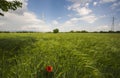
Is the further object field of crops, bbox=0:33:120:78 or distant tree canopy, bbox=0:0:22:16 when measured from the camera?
distant tree canopy, bbox=0:0:22:16

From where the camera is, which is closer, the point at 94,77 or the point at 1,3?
the point at 94,77

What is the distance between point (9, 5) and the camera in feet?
28.1

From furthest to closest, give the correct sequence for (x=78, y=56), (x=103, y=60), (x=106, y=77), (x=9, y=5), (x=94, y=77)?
(x=9, y=5) → (x=78, y=56) → (x=103, y=60) → (x=106, y=77) → (x=94, y=77)

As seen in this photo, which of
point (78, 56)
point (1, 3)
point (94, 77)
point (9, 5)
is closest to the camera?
point (94, 77)

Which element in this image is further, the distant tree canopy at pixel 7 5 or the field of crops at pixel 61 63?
the distant tree canopy at pixel 7 5

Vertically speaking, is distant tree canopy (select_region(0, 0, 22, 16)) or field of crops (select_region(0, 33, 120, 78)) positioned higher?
distant tree canopy (select_region(0, 0, 22, 16))

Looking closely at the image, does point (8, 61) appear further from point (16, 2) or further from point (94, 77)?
point (16, 2)

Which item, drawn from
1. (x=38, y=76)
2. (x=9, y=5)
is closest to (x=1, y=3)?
(x=9, y=5)

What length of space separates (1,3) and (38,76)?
275 inches

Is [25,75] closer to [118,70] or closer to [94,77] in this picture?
[94,77]

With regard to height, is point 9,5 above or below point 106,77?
above

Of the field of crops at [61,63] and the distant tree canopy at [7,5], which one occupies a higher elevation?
the distant tree canopy at [7,5]

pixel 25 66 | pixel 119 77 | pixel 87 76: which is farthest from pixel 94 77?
pixel 25 66

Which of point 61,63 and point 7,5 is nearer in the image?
point 61,63
